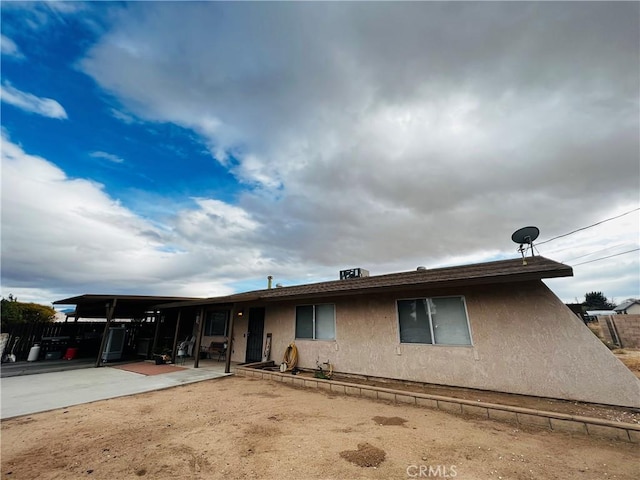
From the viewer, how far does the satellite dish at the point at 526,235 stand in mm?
6035

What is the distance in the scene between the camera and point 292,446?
3.39 m

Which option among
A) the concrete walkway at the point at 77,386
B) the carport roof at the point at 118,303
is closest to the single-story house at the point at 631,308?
the concrete walkway at the point at 77,386

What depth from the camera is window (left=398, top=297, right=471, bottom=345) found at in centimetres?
613

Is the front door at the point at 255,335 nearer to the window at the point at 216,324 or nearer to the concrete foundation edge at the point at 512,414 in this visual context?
the window at the point at 216,324

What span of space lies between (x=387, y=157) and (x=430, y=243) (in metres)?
10.4

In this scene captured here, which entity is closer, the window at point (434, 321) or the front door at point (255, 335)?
the window at point (434, 321)

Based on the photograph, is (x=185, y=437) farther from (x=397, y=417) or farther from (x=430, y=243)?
(x=430, y=243)

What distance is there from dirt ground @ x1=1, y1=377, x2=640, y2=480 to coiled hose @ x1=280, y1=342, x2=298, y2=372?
3438mm

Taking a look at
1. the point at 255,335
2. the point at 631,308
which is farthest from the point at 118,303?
the point at 631,308

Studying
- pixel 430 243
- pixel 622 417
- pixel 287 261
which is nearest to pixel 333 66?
pixel 622 417

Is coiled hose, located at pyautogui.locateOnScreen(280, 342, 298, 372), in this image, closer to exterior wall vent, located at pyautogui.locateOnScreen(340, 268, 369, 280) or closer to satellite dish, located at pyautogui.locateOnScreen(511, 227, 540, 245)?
exterior wall vent, located at pyautogui.locateOnScreen(340, 268, 369, 280)

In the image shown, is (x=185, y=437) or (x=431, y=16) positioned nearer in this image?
(x=185, y=437)

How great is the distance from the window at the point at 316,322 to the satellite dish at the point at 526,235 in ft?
18.3

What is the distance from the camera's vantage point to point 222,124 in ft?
32.6
